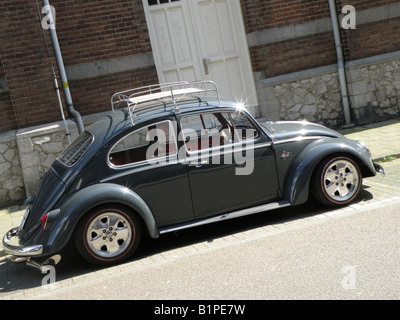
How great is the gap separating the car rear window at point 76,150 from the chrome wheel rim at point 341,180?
281cm

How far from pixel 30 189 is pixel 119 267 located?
4620 mm

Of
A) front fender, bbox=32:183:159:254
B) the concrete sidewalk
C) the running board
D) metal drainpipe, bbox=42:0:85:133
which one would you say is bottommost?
the concrete sidewalk

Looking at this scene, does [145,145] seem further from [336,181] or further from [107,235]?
[336,181]

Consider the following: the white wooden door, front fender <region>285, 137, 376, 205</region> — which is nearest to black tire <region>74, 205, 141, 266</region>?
front fender <region>285, 137, 376, 205</region>

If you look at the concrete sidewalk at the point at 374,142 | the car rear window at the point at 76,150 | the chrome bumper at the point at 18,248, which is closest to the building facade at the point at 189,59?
the concrete sidewalk at the point at 374,142

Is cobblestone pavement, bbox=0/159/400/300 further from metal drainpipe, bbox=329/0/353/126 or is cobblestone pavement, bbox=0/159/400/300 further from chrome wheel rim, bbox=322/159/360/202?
metal drainpipe, bbox=329/0/353/126

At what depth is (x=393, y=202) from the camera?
6344 millimetres

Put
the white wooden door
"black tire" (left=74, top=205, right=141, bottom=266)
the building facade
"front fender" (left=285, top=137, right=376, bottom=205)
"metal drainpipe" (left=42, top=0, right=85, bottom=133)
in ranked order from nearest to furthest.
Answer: "black tire" (left=74, top=205, right=141, bottom=266) < "front fender" (left=285, top=137, right=376, bottom=205) < "metal drainpipe" (left=42, top=0, right=85, bottom=133) < the building facade < the white wooden door

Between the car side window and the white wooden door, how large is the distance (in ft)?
16.6

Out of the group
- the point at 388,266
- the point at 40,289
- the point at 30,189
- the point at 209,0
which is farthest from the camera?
the point at 209,0

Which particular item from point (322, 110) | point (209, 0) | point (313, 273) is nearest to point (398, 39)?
point (322, 110)

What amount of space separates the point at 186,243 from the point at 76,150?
168 cm

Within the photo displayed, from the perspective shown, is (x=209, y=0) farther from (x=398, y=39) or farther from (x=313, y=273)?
(x=313, y=273)

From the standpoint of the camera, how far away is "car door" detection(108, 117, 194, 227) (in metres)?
5.84
